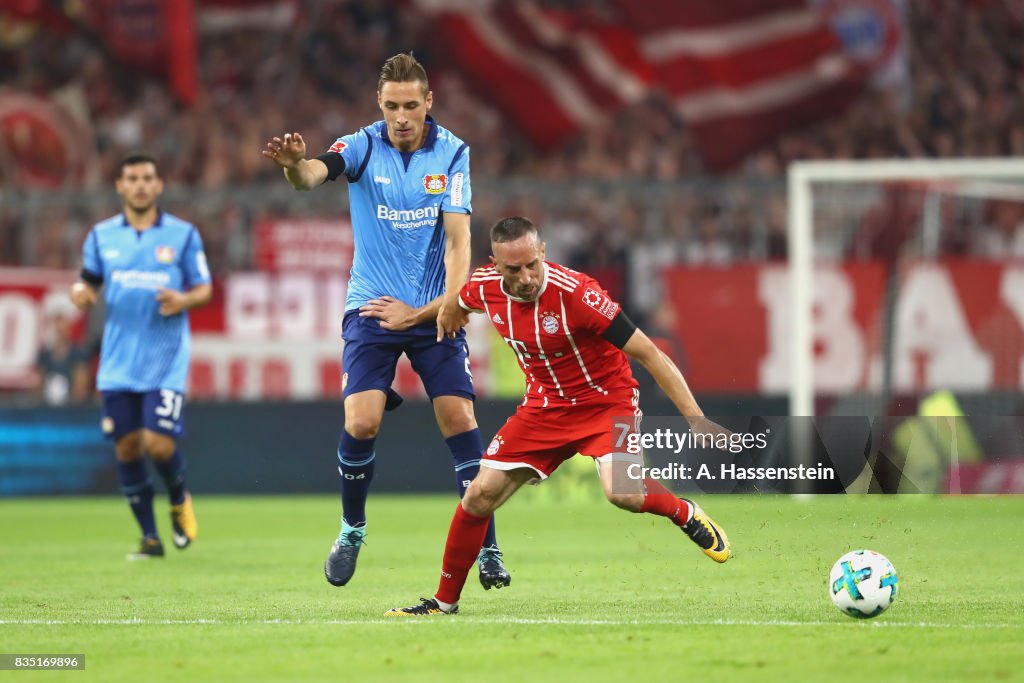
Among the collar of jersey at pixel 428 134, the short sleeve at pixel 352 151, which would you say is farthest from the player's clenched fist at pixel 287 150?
the collar of jersey at pixel 428 134

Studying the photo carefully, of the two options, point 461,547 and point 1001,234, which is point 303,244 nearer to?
point 1001,234

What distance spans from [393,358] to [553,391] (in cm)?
113

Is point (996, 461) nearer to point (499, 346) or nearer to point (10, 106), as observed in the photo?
point (499, 346)

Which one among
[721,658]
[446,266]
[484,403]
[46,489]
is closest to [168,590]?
[446,266]

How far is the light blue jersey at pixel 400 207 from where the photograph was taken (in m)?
8.61

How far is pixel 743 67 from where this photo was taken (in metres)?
22.5

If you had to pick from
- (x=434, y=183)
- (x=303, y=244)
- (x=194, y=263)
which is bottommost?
(x=303, y=244)

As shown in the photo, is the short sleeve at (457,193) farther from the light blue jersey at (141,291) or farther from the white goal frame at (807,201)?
the white goal frame at (807,201)

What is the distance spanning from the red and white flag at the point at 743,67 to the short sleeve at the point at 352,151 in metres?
13.9

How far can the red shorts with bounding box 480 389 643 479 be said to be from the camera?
25.3ft

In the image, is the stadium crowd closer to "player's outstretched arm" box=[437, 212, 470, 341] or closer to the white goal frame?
the white goal frame

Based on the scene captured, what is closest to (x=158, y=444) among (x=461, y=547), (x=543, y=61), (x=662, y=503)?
(x=461, y=547)

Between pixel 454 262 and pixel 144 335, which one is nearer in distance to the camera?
pixel 454 262

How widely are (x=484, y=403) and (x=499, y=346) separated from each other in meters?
0.88
